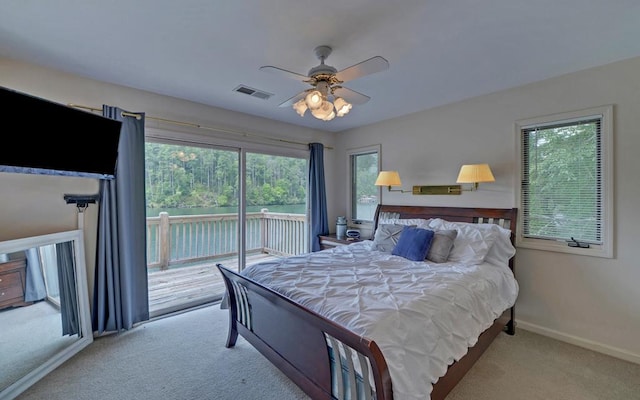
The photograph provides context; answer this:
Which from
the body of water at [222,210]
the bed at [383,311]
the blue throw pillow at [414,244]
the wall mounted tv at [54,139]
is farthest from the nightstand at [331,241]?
the wall mounted tv at [54,139]

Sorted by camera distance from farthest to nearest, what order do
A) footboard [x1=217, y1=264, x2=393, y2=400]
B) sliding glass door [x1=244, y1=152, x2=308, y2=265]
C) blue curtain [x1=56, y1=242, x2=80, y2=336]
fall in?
sliding glass door [x1=244, y1=152, x2=308, y2=265], blue curtain [x1=56, y1=242, x2=80, y2=336], footboard [x1=217, y1=264, x2=393, y2=400]

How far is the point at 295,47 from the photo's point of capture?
2178 millimetres

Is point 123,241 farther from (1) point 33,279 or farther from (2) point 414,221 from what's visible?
(2) point 414,221

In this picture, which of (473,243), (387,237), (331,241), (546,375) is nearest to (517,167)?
(473,243)

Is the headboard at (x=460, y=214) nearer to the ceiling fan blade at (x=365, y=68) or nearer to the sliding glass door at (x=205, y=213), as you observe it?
the sliding glass door at (x=205, y=213)

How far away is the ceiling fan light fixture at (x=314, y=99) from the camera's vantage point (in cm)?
198

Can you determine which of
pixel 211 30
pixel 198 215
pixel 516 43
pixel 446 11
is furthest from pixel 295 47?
pixel 198 215

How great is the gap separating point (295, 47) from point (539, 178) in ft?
9.30

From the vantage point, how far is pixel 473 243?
277cm

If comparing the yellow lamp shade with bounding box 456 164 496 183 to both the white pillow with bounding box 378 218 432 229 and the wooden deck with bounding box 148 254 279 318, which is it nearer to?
the white pillow with bounding box 378 218 432 229

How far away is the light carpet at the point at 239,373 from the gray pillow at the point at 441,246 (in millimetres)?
930

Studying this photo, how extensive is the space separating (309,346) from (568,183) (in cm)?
299

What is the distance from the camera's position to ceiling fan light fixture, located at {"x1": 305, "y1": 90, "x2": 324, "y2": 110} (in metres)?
1.98

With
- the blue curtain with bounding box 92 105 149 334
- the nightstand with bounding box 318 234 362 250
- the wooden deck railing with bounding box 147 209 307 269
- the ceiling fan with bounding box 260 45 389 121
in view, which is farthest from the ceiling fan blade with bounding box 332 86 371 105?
the wooden deck railing with bounding box 147 209 307 269
